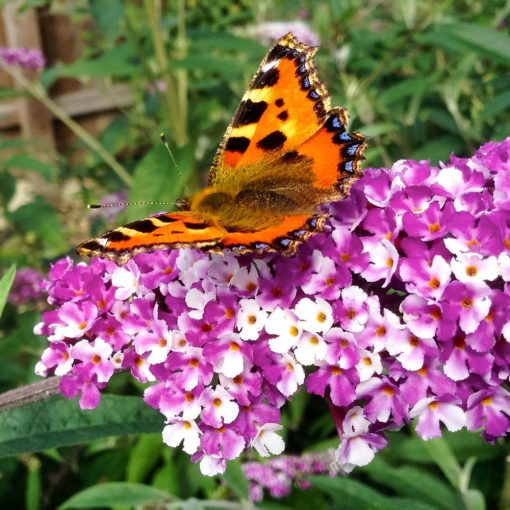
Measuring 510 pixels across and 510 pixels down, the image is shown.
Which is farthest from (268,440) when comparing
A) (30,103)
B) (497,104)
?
(30,103)

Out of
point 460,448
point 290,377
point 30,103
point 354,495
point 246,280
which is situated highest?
point 246,280

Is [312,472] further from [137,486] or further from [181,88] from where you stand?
[181,88]

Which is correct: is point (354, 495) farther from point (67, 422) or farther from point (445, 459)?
point (67, 422)

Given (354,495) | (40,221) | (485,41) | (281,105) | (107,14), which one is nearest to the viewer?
(281,105)

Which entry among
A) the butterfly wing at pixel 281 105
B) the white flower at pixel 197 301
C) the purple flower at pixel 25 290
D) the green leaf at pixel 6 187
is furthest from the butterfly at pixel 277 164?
the green leaf at pixel 6 187

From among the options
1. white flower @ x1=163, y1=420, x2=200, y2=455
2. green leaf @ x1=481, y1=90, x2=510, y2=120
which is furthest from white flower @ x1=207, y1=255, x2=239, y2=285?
green leaf @ x1=481, y1=90, x2=510, y2=120

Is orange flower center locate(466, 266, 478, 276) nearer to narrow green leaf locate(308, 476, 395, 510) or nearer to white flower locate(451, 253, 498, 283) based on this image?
white flower locate(451, 253, 498, 283)
